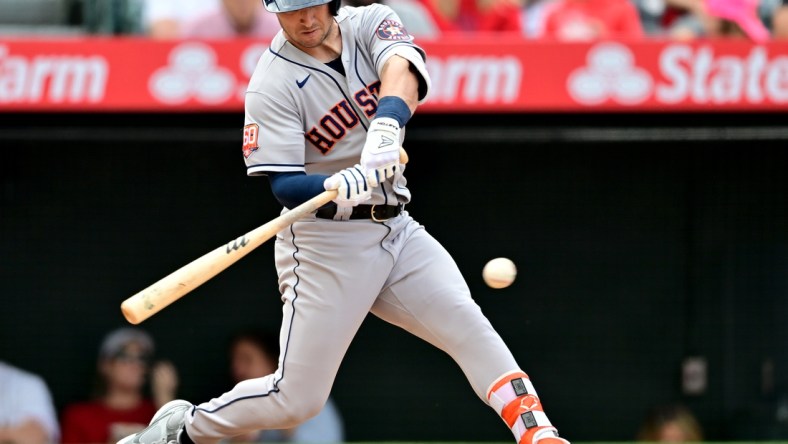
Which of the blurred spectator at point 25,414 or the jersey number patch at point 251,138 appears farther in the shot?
the blurred spectator at point 25,414

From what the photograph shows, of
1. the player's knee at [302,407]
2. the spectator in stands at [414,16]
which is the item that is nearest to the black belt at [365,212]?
the player's knee at [302,407]

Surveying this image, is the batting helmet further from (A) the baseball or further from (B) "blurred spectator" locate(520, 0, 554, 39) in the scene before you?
(B) "blurred spectator" locate(520, 0, 554, 39)

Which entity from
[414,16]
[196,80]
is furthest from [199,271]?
[414,16]

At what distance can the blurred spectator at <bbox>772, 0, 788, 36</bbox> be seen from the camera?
597 centimetres

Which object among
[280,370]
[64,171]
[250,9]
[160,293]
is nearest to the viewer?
[160,293]

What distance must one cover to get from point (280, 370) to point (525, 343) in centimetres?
311

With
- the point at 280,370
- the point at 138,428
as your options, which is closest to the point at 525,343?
the point at 138,428

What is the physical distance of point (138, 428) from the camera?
232 inches

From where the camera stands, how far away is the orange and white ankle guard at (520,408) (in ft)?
10.8

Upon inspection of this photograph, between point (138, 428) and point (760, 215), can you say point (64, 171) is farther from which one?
point (760, 215)

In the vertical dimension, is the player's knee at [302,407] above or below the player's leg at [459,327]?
below

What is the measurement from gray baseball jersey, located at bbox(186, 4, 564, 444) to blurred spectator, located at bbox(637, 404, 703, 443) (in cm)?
286

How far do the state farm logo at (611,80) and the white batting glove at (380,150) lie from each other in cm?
245

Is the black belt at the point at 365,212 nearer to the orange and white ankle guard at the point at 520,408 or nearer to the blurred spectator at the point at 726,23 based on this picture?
the orange and white ankle guard at the point at 520,408
